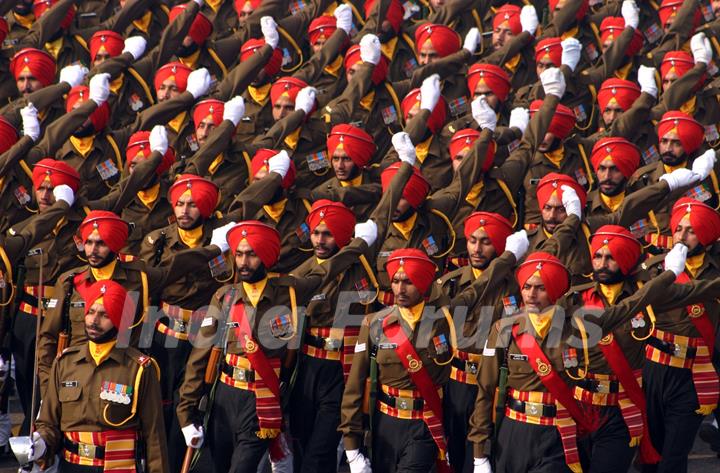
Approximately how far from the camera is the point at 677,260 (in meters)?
13.8

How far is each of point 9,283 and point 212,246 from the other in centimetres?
196

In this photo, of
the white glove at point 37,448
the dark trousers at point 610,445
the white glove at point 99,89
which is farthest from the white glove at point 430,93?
the white glove at point 37,448

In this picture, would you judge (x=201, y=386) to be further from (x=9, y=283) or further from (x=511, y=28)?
(x=511, y=28)

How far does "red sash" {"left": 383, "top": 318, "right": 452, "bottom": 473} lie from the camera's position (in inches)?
543

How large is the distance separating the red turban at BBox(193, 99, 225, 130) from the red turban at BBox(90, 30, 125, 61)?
224 cm

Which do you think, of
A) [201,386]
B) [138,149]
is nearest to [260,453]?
[201,386]

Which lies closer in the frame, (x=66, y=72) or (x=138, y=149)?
(x=138, y=149)

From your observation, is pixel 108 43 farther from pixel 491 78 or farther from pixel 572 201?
pixel 572 201

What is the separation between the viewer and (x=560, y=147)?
683 inches

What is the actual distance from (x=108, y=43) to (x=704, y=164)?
23.4 feet

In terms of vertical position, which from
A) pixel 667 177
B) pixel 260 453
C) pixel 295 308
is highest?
pixel 667 177

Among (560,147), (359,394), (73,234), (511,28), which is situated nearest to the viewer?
(359,394)

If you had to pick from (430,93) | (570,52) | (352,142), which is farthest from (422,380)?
(570,52)

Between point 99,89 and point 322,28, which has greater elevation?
point 322,28
